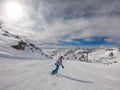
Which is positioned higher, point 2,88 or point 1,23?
point 1,23

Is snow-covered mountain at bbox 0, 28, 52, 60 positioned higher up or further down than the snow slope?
higher up

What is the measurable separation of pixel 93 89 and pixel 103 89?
73 cm

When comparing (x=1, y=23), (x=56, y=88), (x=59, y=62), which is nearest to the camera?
(x=56, y=88)

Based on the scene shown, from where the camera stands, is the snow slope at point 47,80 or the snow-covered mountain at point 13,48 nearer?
the snow slope at point 47,80

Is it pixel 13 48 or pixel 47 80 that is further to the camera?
pixel 13 48

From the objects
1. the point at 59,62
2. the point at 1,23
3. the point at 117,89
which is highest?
the point at 1,23

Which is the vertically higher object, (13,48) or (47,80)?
(13,48)

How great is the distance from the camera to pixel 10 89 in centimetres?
469

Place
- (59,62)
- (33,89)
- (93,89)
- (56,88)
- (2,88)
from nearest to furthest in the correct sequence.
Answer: (2,88)
(33,89)
(56,88)
(93,89)
(59,62)

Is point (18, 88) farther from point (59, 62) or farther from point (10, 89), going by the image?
point (59, 62)

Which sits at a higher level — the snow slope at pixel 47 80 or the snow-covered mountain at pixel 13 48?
the snow-covered mountain at pixel 13 48

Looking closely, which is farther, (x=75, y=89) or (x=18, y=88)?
(x=75, y=89)

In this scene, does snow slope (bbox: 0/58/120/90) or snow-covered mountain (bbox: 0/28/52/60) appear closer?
snow slope (bbox: 0/58/120/90)

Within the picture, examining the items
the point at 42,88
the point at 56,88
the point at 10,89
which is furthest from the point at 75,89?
the point at 10,89
